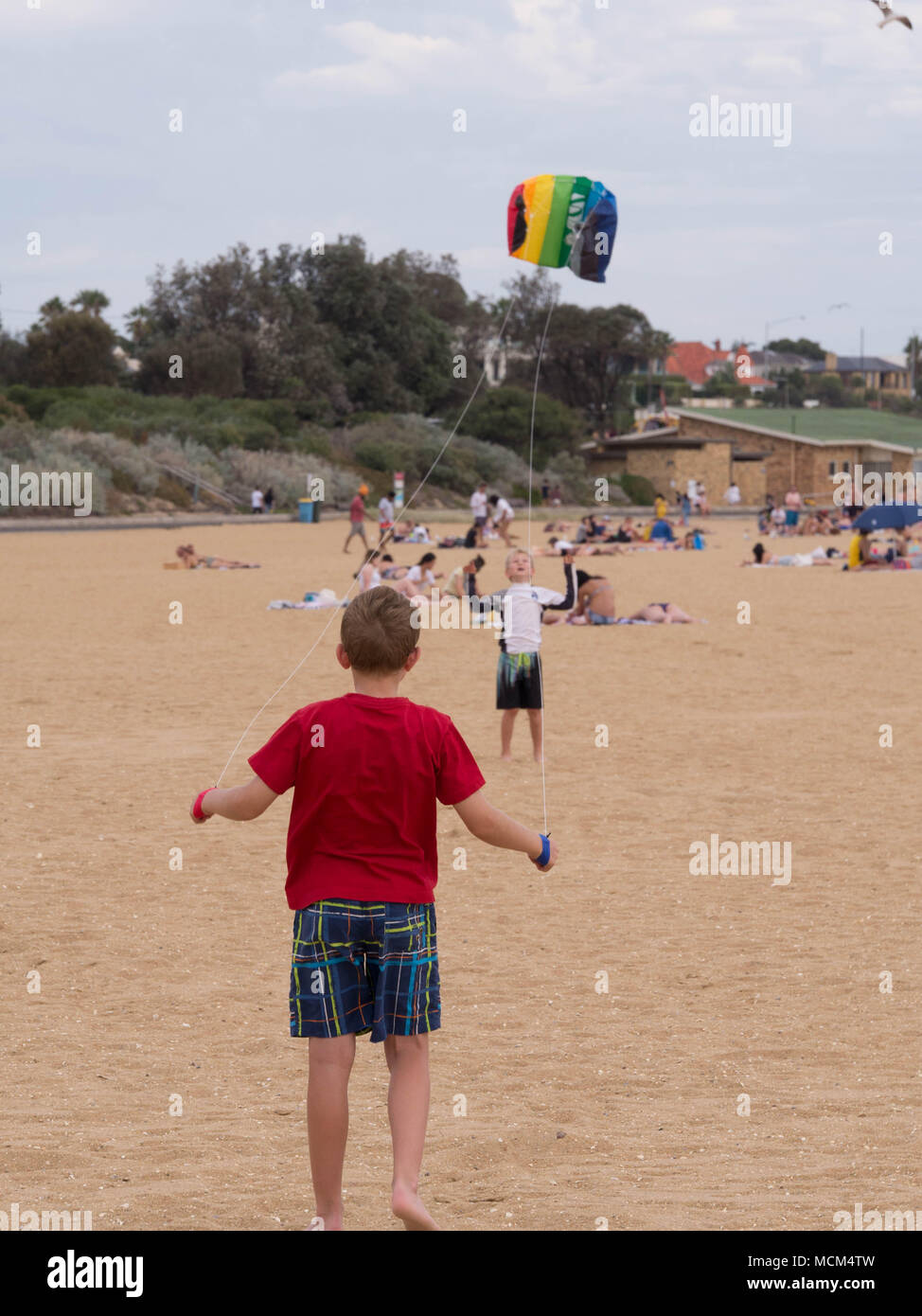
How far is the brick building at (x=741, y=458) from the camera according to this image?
74.7 m

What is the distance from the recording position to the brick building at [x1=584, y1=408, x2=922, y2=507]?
74688 mm

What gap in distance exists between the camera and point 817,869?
7523 mm

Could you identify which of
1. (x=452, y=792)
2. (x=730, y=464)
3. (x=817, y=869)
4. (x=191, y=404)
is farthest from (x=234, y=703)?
(x=730, y=464)

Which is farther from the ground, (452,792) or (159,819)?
(452,792)

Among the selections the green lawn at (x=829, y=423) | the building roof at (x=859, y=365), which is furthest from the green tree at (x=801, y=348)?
the green lawn at (x=829, y=423)

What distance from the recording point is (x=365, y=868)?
3512mm

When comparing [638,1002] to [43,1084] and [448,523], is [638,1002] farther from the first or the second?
[448,523]
